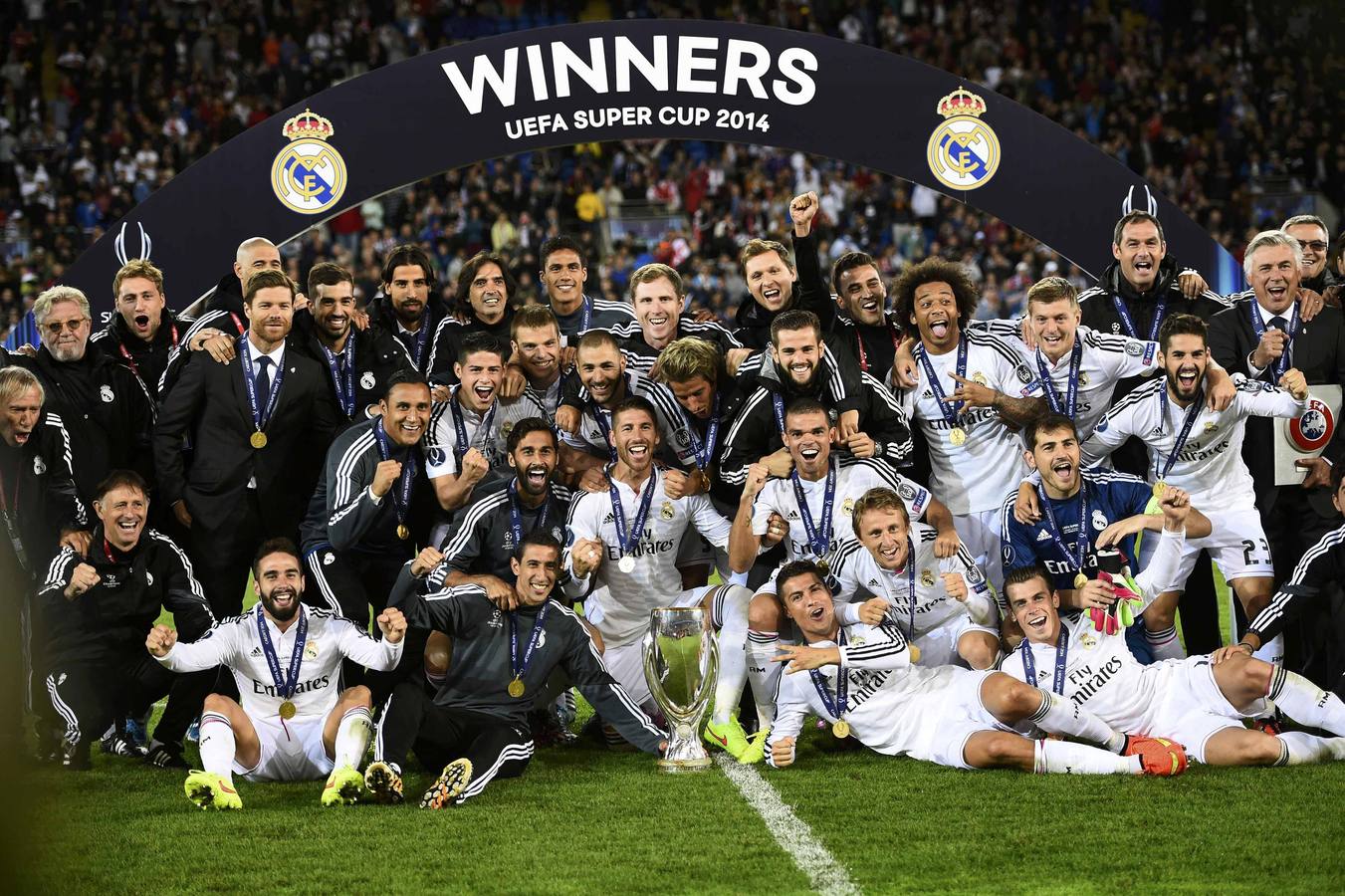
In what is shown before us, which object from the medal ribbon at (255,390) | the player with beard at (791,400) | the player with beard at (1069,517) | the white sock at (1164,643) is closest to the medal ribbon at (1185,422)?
the player with beard at (1069,517)

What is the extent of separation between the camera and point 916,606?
6.12 meters

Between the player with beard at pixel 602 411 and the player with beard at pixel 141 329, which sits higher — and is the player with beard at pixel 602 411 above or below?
below

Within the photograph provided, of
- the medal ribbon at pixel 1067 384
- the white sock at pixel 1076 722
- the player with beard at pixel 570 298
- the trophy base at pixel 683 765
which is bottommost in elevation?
the trophy base at pixel 683 765

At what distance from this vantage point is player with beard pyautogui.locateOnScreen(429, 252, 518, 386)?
6797 mm

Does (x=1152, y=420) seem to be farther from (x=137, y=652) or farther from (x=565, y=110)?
(x=137, y=652)

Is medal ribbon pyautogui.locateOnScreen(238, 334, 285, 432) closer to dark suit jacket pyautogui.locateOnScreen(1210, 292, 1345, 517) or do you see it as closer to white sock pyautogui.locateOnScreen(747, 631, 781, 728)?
white sock pyautogui.locateOnScreen(747, 631, 781, 728)

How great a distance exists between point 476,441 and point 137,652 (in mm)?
1621

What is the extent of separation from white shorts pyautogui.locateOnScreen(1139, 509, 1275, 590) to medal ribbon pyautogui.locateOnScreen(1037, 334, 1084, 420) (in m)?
0.68

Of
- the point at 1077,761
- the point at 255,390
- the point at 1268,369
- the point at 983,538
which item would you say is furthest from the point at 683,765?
the point at 1268,369

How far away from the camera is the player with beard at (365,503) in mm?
6027

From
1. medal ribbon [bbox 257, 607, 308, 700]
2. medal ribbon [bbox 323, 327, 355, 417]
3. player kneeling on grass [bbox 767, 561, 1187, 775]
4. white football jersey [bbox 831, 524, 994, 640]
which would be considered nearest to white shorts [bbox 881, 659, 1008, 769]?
player kneeling on grass [bbox 767, 561, 1187, 775]

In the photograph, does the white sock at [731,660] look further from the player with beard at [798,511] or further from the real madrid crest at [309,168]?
the real madrid crest at [309,168]

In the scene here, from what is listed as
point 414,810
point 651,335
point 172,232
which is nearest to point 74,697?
point 414,810

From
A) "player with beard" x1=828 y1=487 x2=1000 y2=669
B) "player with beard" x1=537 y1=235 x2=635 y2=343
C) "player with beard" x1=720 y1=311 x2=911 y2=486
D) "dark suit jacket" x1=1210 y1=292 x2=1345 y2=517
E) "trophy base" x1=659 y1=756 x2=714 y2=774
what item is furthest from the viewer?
"player with beard" x1=537 y1=235 x2=635 y2=343
